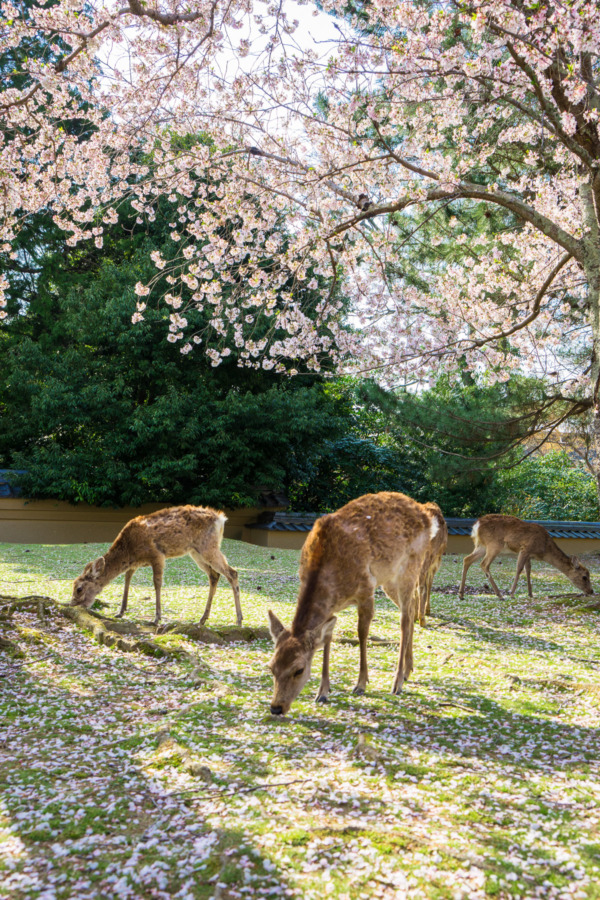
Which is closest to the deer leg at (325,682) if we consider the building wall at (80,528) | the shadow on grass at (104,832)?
the shadow on grass at (104,832)

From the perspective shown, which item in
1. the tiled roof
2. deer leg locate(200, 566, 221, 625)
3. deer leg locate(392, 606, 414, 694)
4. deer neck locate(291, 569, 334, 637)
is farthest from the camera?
the tiled roof

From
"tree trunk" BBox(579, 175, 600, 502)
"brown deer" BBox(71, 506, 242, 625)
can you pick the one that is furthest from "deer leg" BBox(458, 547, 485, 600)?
"brown deer" BBox(71, 506, 242, 625)

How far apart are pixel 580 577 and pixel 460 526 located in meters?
7.99

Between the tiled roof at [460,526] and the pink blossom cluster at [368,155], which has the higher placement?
the pink blossom cluster at [368,155]

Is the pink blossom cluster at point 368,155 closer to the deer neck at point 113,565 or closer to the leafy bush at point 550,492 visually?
the deer neck at point 113,565

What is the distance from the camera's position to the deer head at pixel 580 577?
10.7m

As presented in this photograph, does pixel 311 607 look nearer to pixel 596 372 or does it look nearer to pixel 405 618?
pixel 405 618

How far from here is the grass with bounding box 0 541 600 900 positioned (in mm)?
2584

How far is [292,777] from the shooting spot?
345 centimetres

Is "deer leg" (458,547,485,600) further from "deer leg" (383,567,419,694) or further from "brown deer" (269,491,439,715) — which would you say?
"deer leg" (383,567,419,694)

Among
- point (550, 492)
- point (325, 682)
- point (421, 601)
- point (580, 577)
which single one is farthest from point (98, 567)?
point (550, 492)

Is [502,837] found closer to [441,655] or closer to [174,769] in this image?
[174,769]

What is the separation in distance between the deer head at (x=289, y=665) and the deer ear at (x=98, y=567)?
3568mm

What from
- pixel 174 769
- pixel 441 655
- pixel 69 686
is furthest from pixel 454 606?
pixel 174 769
